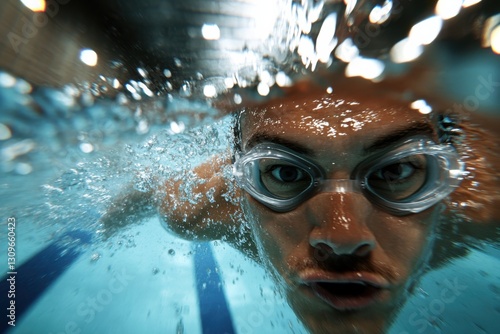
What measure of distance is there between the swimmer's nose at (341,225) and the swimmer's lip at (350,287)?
16 cm

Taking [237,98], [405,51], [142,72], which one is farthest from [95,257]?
[405,51]

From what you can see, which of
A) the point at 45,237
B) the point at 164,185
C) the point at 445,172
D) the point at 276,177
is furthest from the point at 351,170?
the point at 45,237

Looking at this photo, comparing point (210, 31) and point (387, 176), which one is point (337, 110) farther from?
point (210, 31)

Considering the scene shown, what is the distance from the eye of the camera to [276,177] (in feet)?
7.02

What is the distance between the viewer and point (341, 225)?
161cm

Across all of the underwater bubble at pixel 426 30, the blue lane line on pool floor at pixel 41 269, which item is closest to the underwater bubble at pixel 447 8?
the underwater bubble at pixel 426 30

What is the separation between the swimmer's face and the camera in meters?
1.67

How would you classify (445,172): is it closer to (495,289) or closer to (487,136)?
(487,136)

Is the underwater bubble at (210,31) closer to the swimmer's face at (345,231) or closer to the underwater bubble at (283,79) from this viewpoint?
the underwater bubble at (283,79)

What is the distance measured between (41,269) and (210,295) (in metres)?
5.14

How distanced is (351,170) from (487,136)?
1799 mm

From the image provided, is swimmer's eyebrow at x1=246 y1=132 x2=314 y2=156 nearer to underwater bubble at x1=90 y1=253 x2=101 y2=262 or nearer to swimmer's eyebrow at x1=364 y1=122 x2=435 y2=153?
swimmer's eyebrow at x1=364 y1=122 x2=435 y2=153

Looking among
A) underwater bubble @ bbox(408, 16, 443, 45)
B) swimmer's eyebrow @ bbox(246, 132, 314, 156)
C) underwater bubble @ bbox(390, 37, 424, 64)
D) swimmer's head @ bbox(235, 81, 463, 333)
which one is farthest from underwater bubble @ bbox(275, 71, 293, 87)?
underwater bubble @ bbox(408, 16, 443, 45)

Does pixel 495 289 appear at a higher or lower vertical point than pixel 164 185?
lower
